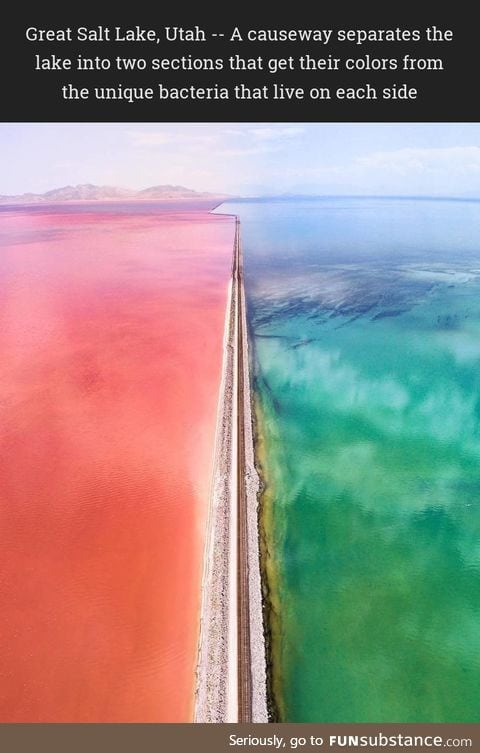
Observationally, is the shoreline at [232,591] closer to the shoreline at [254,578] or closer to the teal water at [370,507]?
the shoreline at [254,578]

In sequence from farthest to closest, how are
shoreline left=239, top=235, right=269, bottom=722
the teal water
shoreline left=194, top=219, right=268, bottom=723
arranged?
the teal water
shoreline left=239, top=235, right=269, bottom=722
shoreline left=194, top=219, right=268, bottom=723

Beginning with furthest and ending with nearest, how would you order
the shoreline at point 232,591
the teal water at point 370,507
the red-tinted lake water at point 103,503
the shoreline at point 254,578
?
the teal water at point 370,507
the red-tinted lake water at point 103,503
the shoreline at point 254,578
the shoreline at point 232,591

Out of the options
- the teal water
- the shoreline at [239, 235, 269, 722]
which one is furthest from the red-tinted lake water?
the teal water

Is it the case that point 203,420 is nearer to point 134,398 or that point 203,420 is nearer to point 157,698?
point 134,398

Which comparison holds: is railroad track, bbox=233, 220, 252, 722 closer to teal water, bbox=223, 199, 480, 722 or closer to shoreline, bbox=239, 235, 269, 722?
shoreline, bbox=239, 235, 269, 722

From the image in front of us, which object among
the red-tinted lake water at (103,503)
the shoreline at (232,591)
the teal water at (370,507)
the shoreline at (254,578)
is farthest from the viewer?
the teal water at (370,507)

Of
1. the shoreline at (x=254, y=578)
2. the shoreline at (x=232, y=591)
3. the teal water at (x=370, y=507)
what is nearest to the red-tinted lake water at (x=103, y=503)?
the shoreline at (x=232, y=591)

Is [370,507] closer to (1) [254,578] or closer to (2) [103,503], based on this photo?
(1) [254,578]
